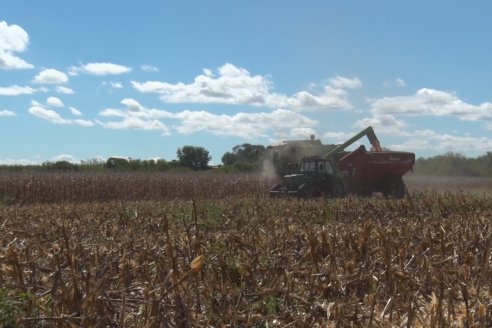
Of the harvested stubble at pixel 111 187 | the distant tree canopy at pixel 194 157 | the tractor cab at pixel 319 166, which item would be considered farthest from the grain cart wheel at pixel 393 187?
the distant tree canopy at pixel 194 157

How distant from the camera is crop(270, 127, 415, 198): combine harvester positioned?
21.8 m

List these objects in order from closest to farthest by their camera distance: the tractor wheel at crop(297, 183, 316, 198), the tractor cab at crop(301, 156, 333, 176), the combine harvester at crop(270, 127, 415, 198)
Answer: the tractor wheel at crop(297, 183, 316, 198) → the combine harvester at crop(270, 127, 415, 198) → the tractor cab at crop(301, 156, 333, 176)

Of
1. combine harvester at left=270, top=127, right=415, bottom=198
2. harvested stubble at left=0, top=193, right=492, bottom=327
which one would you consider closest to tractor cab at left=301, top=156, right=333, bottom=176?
combine harvester at left=270, top=127, right=415, bottom=198

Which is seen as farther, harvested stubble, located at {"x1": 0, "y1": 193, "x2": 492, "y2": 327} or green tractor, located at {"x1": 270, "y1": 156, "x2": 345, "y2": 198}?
green tractor, located at {"x1": 270, "y1": 156, "x2": 345, "y2": 198}

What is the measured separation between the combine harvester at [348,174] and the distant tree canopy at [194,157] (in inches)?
1657

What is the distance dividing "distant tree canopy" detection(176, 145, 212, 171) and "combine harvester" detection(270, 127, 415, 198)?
138 feet

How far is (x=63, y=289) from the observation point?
144 inches

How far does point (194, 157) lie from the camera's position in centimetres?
6725

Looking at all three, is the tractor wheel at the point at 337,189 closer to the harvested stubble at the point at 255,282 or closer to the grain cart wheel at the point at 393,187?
the grain cart wheel at the point at 393,187

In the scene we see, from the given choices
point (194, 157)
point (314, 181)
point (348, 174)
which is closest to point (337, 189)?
point (314, 181)

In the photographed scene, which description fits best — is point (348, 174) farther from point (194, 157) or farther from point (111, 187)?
point (194, 157)

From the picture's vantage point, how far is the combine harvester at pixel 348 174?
21750 millimetres

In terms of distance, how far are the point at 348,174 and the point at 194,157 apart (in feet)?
149

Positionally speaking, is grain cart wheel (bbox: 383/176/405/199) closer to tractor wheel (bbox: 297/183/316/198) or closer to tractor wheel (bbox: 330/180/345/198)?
tractor wheel (bbox: 330/180/345/198)
